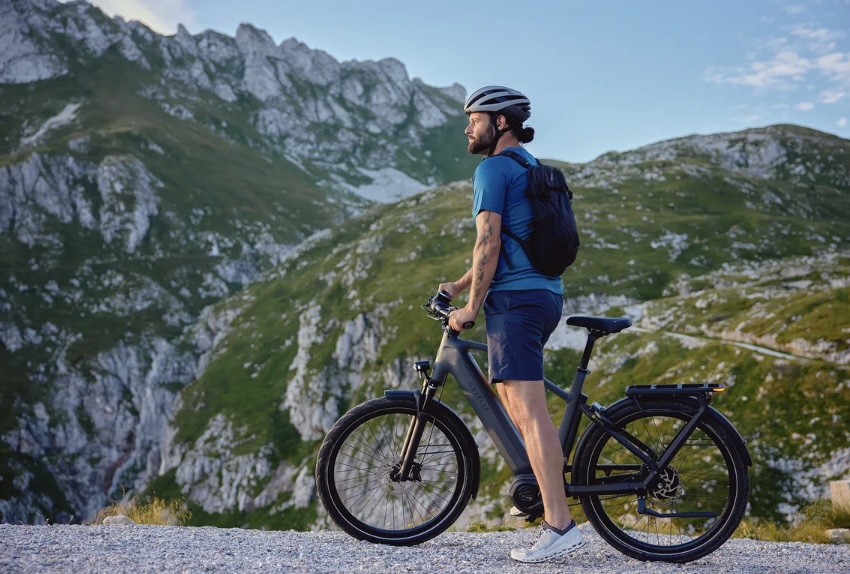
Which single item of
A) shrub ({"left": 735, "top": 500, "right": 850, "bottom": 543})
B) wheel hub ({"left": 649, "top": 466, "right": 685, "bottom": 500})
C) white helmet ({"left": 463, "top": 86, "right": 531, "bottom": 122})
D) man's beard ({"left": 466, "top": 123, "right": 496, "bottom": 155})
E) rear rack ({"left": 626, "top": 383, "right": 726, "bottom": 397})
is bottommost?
shrub ({"left": 735, "top": 500, "right": 850, "bottom": 543})

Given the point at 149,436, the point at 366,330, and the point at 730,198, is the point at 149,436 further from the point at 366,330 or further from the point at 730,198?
the point at 730,198

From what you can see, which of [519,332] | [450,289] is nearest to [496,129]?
[450,289]

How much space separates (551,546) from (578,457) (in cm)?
113

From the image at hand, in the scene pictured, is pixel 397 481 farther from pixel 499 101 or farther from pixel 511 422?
pixel 499 101

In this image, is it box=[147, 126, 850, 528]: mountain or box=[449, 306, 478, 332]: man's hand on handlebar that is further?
box=[147, 126, 850, 528]: mountain

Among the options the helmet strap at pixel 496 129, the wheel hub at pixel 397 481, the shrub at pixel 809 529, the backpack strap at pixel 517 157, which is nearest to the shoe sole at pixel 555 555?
the wheel hub at pixel 397 481

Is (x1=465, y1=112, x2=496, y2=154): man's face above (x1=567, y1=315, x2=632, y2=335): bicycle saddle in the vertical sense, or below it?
above

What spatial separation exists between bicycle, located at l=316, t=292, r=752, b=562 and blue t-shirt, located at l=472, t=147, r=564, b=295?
865 mm

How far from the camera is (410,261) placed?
114125 millimetres

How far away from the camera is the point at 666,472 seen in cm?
712

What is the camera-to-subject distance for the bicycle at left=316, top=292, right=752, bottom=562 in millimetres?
6992

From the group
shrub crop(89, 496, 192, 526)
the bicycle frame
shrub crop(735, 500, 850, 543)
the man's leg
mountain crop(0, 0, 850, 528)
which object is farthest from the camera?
mountain crop(0, 0, 850, 528)

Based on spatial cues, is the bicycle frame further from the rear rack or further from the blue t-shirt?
the blue t-shirt

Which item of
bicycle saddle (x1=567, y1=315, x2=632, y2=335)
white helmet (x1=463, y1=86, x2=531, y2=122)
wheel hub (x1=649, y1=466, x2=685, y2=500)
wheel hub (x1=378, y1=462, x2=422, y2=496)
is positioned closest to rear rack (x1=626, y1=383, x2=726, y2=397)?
bicycle saddle (x1=567, y1=315, x2=632, y2=335)
